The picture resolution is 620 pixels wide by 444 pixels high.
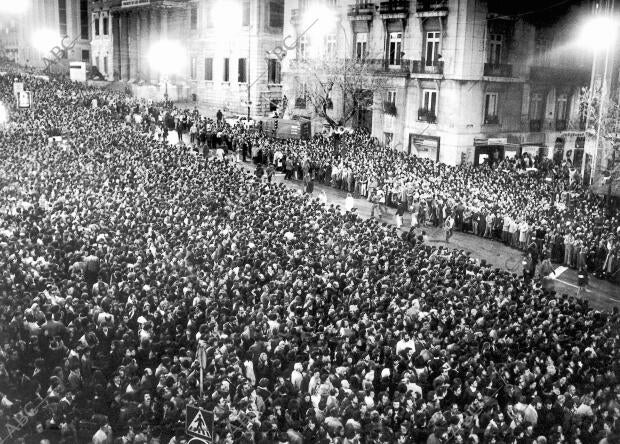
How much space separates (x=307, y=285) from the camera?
16.8 meters

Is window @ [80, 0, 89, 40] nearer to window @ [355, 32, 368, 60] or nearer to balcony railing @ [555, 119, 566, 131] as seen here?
window @ [355, 32, 368, 60]

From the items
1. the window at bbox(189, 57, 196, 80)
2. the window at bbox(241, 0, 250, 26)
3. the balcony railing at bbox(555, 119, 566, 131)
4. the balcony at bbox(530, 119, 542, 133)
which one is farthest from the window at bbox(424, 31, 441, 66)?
the window at bbox(189, 57, 196, 80)

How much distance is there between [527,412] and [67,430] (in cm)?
762

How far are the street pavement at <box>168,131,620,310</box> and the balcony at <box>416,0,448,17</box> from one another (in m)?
13.2

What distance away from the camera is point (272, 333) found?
46.6 ft

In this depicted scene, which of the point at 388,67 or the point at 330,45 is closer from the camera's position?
the point at 388,67

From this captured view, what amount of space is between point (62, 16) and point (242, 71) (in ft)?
140

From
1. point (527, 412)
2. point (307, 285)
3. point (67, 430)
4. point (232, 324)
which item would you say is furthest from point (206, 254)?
point (527, 412)

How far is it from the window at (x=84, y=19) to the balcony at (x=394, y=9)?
5661 cm

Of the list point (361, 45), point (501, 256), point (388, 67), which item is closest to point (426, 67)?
point (388, 67)

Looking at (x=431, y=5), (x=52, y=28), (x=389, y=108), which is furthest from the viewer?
(x=52, y=28)

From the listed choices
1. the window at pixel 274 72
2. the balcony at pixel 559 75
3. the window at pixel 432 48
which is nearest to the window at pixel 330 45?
the window at pixel 432 48

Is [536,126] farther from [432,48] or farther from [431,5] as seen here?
[431,5]

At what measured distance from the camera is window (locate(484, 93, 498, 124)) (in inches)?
1597
